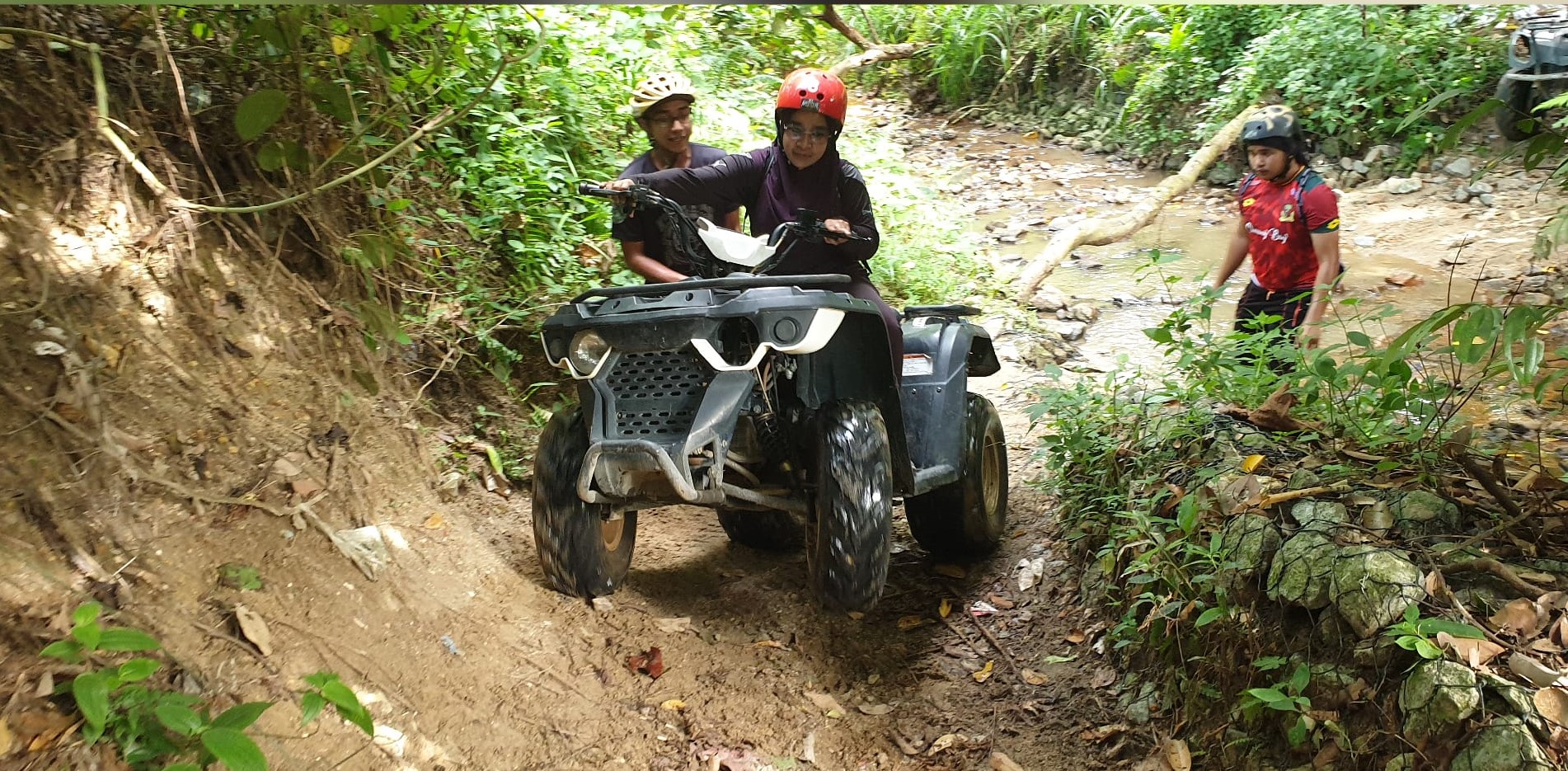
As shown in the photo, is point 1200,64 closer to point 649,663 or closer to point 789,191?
point 789,191

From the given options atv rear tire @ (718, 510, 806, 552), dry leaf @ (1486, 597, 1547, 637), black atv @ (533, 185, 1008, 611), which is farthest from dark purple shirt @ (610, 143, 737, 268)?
dry leaf @ (1486, 597, 1547, 637)

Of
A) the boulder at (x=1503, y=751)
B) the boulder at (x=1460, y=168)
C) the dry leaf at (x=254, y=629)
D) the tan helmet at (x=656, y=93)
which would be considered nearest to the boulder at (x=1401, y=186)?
the boulder at (x=1460, y=168)

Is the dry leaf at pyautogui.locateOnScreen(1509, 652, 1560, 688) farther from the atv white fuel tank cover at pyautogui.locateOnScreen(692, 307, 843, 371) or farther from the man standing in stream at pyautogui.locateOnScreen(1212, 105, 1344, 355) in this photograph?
the man standing in stream at pyautogui.locateOnScreen(1212, 105, 1344, 355)

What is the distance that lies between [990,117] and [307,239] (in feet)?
39.4

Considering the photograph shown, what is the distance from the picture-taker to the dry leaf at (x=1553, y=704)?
2264 mm

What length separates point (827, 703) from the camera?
3.44 meters

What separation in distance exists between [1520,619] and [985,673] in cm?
168

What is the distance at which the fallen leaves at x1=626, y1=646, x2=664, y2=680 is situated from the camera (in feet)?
11.0

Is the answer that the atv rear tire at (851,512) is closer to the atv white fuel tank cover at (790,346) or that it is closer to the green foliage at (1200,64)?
the atv white fuel tank cover at (790,346)

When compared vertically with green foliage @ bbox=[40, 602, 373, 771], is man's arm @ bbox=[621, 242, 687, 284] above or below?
below

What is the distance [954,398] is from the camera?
406 cm

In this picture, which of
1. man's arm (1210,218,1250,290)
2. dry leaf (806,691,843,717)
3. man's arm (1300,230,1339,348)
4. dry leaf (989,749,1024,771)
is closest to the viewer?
dry leaf (989,749,1024,771)

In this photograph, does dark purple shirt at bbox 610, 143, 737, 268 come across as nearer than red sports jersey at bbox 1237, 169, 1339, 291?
Yes

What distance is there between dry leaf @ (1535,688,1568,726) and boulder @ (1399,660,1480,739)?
4.5 inches
